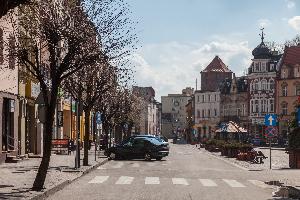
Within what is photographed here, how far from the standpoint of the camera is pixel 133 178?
73.6ft

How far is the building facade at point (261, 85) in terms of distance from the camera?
95.2 meters

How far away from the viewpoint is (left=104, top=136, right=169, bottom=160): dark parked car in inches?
1521

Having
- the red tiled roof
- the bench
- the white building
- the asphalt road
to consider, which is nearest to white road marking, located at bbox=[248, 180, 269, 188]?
the asphalt road

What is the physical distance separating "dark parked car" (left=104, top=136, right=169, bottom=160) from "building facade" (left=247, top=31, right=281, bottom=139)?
58.6 m

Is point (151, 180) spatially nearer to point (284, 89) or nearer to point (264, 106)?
point (284, 89)

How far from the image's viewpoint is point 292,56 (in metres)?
88.2

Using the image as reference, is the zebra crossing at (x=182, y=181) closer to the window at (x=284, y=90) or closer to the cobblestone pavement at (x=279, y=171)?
the cobblestone pavement at (x=279, y=171)

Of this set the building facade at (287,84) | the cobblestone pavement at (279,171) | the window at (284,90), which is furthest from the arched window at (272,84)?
the cobblestone pavement at (279,171)

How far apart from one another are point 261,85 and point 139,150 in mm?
61510

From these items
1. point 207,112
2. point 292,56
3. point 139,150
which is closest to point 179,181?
Result: point 139,150

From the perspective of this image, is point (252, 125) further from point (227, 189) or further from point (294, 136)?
point (227, 189)

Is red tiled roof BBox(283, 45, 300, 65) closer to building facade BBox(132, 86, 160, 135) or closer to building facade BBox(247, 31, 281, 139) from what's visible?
building facade BBox(247, 31, 281, 139)

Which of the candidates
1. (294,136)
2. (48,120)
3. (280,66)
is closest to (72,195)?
(48,120)

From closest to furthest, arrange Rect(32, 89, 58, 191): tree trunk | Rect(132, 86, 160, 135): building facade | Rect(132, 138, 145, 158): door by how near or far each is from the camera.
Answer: Rect(32, 89, 58, 191): tree trunk → Rect(132, 138, 145, 158): door → Rect(132, 86, 160, 135): building facade
